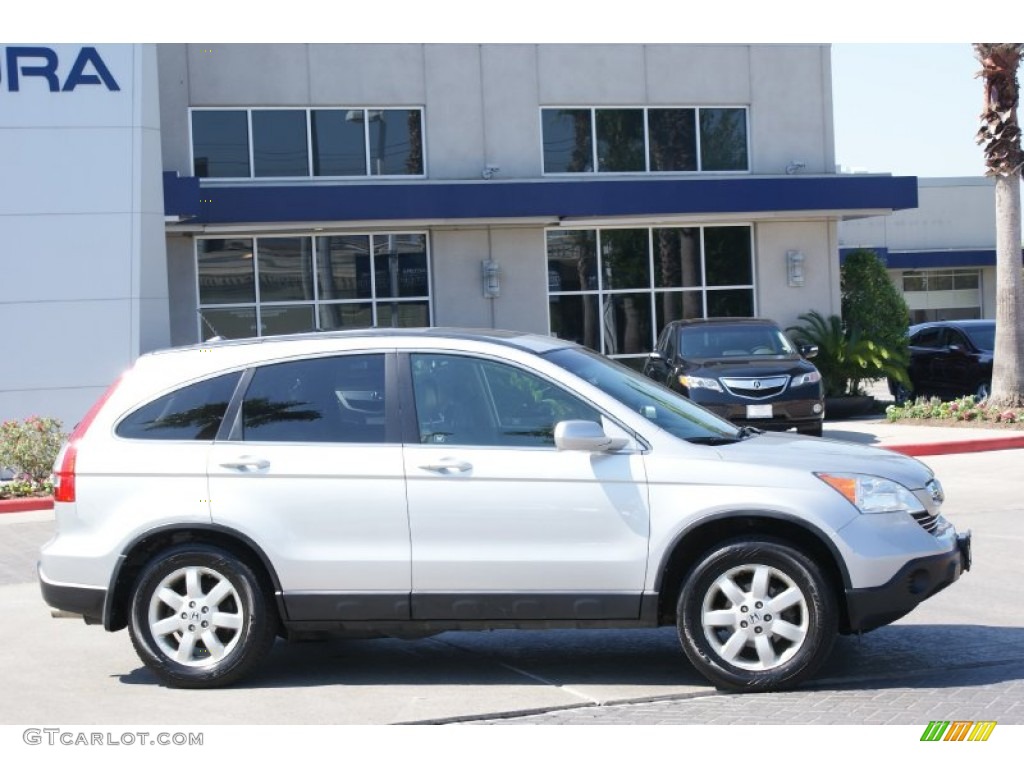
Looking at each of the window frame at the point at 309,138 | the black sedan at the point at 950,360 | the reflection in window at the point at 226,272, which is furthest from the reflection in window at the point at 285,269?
the black sedan at the point at 950,360

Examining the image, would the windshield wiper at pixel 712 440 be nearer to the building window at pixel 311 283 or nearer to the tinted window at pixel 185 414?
the tinted window at pixel 185 414

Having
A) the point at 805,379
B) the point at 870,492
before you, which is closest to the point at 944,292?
the point at 805,379

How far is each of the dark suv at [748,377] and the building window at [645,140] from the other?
6.48m

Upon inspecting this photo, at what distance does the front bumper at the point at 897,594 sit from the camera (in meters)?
6.73

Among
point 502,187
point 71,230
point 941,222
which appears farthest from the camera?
point 941,222

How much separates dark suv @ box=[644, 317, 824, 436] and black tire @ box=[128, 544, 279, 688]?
1111cm

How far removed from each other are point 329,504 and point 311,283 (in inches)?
670

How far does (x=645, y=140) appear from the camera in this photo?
25219 mm

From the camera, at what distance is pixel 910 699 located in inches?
260

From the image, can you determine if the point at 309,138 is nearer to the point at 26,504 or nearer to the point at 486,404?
the point at 26,504

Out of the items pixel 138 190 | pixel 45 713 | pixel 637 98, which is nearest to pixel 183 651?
pixel 45 713

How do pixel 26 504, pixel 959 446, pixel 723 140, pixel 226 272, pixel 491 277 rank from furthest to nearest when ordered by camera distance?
pixel 723 140
pixel 491 277
pixel 226 272
pixel 959 446
pixel 26 504
